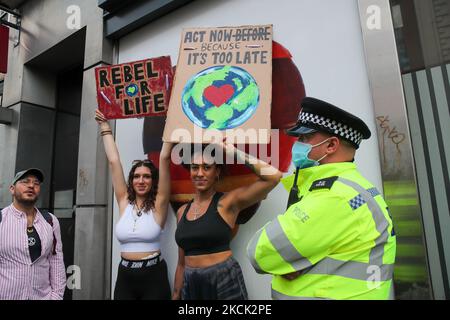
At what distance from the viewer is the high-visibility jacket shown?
4.77 ft

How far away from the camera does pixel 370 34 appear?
2.45 metres

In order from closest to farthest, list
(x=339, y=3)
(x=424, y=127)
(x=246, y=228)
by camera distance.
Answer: (x=424, y=127) < (x=339, y=3) < (x=246, y=228)

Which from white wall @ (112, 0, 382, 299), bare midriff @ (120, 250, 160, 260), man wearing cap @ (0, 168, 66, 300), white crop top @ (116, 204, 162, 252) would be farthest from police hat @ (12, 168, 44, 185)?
white wall @ (112, 0, 382, 299)

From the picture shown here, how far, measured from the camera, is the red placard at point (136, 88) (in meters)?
3.02

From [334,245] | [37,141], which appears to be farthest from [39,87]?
[334,245]

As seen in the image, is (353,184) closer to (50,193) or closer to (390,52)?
(390,52)

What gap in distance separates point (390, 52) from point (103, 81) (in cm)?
254

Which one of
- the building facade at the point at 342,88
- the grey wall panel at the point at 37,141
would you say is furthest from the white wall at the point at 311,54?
the grey wall panel at the point at 37,141

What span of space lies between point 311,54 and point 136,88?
1617 mm

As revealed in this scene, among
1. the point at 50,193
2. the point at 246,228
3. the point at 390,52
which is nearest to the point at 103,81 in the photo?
the point at 246,228

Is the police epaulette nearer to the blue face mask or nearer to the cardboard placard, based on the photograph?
the blue face mask

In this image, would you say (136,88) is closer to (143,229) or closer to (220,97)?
(220,97)

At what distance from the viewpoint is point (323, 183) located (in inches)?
62.0

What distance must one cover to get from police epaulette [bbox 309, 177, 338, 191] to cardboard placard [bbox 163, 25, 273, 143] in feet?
3.85
